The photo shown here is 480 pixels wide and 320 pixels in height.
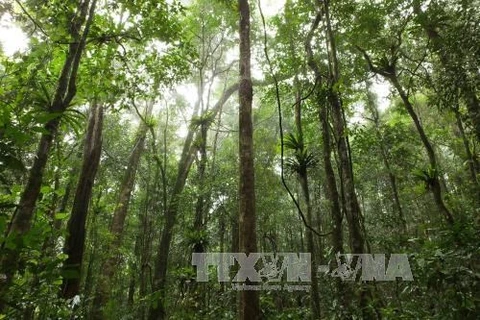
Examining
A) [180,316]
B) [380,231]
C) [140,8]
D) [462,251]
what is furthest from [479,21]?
[380,231]

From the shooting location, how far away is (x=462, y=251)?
3.52 meters

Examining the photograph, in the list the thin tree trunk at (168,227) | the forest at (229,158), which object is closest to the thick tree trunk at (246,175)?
the forest at (229,158)

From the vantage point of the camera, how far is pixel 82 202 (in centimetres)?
618

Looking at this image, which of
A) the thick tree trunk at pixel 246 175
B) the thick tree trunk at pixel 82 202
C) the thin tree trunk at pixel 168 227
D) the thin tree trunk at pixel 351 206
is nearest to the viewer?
the thick tree trunk at pixel 246 175

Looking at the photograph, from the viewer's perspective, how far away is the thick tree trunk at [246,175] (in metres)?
3.98

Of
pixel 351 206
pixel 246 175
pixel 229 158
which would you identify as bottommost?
A: pixel 351 206

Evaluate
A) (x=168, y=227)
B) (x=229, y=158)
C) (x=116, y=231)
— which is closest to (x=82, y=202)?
(x=168, y=227)

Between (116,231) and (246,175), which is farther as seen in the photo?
(116,231)

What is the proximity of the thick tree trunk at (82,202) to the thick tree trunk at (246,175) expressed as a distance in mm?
2345

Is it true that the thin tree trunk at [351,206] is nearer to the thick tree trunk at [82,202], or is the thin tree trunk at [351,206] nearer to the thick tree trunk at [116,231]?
the thick tree trunk at [82,202]

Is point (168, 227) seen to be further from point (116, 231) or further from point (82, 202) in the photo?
point (82, 202)

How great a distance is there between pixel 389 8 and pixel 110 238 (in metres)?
9.15

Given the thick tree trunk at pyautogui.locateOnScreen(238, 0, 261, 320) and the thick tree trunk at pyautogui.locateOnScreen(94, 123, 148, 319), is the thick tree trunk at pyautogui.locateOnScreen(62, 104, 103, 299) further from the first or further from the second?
the thick tree trunk at pyautogui.locateOnScreen(94, 123, 148, 319)

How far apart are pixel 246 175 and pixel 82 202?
3.26m
